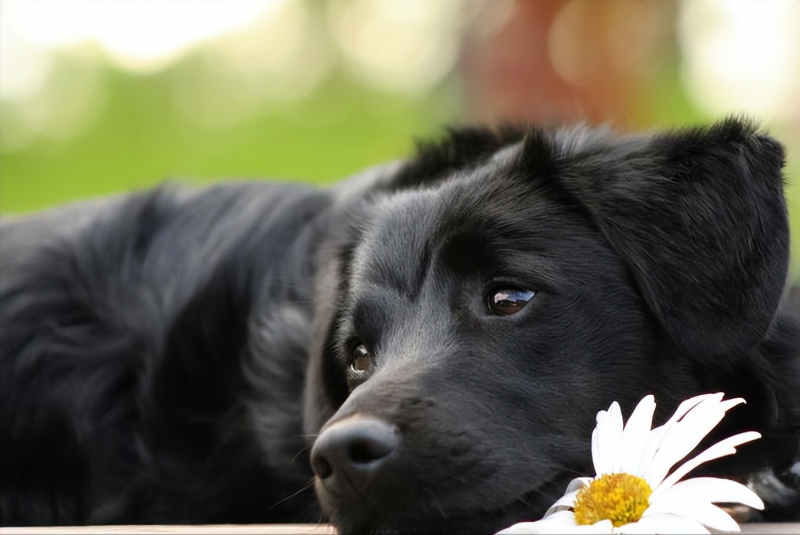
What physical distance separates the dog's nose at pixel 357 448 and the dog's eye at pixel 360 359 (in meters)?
0.66

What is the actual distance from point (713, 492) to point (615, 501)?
0.55ft

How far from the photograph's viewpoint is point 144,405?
13.0 feet

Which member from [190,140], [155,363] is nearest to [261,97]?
[190,140]

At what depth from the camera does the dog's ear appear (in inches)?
99.2

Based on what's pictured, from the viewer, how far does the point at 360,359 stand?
2908mm

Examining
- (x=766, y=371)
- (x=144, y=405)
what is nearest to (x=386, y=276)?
(x=766, y=371)

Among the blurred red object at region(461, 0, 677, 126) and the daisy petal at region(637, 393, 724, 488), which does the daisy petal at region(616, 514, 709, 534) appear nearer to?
the daisy petal at region(637, 393, 724, 488)

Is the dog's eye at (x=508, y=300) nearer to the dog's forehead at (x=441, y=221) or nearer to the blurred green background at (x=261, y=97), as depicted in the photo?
the dog's forehead at (x=441, y=221)

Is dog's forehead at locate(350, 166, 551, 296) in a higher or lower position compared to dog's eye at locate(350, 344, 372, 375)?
higher

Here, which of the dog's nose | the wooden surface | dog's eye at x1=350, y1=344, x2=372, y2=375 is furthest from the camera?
dog's eye at x1=350, y1=344, x2=372, y2=375

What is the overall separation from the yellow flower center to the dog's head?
0.36 m

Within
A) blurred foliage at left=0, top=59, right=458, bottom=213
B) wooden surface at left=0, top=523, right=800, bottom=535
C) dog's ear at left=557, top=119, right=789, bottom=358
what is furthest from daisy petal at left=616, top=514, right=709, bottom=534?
blurred foliage at left=0, top=59, right=458, bottom=213

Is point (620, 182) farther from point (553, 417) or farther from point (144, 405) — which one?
point (144, 405)

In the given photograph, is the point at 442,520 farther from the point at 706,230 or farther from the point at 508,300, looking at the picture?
the point at 706,230
